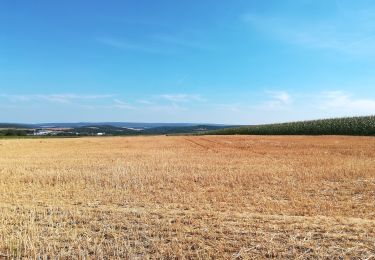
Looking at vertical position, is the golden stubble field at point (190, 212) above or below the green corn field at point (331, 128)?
below

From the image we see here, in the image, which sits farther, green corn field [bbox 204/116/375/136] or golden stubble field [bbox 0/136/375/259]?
green corn field [bbox 204/116/375/136]

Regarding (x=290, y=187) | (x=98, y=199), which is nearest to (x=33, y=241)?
(x=98, y=199)

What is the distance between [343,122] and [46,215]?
56531 mm

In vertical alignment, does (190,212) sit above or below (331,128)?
below

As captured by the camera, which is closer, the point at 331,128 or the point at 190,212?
the point at 190,212

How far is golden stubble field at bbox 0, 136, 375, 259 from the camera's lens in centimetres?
738

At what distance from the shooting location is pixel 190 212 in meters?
10.2

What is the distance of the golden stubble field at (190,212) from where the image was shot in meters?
7.38

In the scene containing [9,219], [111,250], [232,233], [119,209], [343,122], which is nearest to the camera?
[111,250]

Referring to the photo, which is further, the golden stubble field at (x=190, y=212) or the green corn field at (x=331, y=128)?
the green corn field at (x=331, y=128)

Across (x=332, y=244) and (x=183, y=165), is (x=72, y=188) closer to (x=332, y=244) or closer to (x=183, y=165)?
(x=183, y=165)

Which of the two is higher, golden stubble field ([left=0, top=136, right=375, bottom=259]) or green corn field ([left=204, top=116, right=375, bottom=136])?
green corn field ([left=204, top=116, right=375, bottom=136])

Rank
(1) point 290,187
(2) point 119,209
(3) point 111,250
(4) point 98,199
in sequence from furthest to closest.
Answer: (1) point 290,187 < (4) point 98,199 < (2) point 119,209 < (3) point 111,250

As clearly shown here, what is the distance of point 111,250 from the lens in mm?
7355
